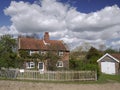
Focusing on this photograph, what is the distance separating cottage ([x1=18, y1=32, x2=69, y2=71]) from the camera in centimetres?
4426

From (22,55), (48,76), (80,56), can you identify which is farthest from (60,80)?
(80,56)

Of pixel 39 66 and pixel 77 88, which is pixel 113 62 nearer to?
pixel 39 66

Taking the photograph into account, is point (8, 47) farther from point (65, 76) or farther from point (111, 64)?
point (111, 64)

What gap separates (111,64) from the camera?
42406 mm

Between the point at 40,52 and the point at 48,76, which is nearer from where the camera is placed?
the point at 48,76

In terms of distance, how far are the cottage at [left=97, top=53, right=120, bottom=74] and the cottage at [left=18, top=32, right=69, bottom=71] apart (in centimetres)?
810

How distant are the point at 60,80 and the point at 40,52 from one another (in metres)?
18.1

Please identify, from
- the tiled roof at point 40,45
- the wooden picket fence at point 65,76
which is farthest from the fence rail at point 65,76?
the tiled roof at point 40,45

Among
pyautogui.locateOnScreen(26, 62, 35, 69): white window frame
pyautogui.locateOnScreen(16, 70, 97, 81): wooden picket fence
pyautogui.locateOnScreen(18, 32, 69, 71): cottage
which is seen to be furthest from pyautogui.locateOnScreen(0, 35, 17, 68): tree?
pyautogui.locateOnScreen(16, 70, 97, 81): wooden picket fence

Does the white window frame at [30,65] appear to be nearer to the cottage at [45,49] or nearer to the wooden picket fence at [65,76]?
the cottage at [45,49]

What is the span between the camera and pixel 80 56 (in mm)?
63219

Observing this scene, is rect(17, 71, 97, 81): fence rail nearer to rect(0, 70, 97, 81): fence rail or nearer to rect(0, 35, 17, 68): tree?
rect(0, 70, 97, 81): fence rail

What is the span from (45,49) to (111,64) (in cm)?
1394

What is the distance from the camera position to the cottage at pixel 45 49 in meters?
44.3
